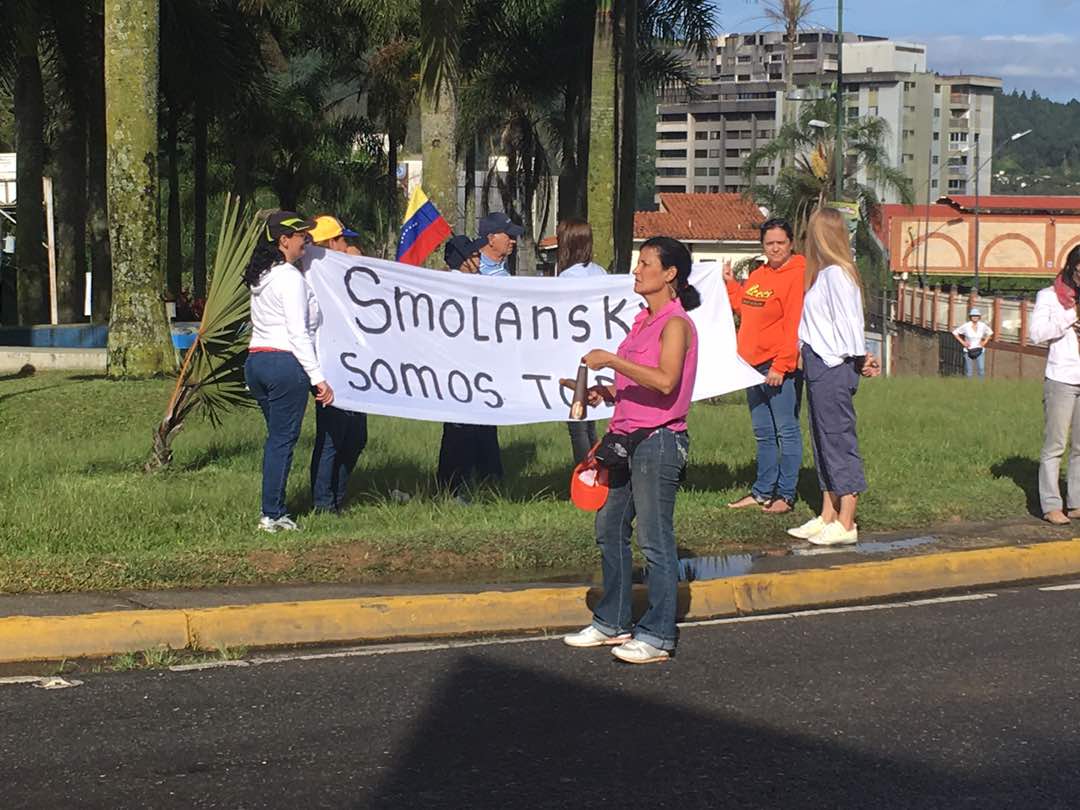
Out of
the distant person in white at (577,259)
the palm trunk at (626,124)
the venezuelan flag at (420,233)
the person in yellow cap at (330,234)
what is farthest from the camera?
the palm trunk at (626,124)

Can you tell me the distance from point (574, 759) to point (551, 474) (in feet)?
21.0

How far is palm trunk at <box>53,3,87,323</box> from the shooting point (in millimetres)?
28594

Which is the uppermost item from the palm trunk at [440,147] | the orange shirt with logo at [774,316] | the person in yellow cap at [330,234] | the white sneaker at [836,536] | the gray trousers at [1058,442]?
the palm trunk at [440,147]

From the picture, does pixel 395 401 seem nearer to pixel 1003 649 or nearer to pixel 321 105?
pixel 1003 649

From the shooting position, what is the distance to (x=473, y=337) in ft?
33.0

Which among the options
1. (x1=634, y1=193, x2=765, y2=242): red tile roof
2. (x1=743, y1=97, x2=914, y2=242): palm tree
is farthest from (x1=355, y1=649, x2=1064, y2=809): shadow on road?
(x1=634, y1=193, x2=765, y2=242): red tile roof

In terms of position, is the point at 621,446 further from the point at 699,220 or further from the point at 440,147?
the point at 699,220

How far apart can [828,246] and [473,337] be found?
2.27m

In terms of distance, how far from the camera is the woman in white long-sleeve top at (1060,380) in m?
10.5

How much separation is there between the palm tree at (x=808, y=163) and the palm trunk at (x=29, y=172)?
43.0 meters

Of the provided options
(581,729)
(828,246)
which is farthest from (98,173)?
(581,729)

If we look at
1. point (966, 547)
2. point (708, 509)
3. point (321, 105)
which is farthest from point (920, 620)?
point (321, 105)

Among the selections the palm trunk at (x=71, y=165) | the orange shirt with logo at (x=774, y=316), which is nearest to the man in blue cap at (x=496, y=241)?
the orange shirt with logo at (x=774, y=316)

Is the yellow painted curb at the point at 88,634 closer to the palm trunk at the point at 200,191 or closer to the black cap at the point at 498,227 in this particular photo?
the black cap at the point at 498,227
